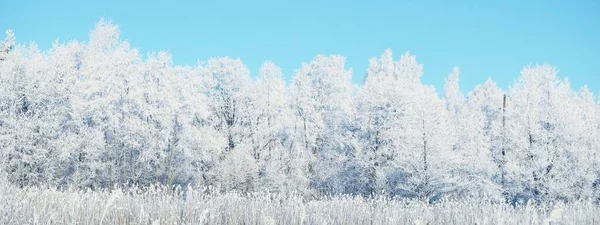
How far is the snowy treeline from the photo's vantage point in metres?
22.2

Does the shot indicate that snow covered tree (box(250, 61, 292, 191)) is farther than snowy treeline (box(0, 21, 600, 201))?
Yes

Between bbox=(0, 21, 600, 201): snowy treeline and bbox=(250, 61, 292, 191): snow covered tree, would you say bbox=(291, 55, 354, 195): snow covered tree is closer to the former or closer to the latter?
bbox=(0, 21, 600, 201): snowy treeline

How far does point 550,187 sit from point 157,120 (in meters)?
20.8

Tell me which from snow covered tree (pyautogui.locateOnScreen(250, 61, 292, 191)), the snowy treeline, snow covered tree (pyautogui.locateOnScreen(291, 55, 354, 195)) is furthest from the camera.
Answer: snow covered tree (pyautogui.locateOnScreen(291, 55, 354, 195))

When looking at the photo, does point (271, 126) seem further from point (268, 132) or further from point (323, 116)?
point (323, 116)

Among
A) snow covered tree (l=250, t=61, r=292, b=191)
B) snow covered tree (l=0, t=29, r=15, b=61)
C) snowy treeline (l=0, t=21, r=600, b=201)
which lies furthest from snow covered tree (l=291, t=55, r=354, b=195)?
snow covered tree (l=0, t=29, r=15, b=61)

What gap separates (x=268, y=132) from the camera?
30266 millimetres

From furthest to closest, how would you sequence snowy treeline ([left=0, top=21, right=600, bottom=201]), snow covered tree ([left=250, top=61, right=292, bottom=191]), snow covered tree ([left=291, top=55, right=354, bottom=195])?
snow covered tree ([left=291, top=55, right=354, bottom=195])
snow covered tree ([left=250, top=61, right=292, bottom=191])
snowy treeline ([left=0, top=21, right=600, bottom=201])

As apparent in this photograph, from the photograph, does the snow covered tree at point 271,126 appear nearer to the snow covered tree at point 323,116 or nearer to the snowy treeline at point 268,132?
the snowy treeline at point 268,132

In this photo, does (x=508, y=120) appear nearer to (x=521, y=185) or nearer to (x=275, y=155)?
(x=521, y=185)

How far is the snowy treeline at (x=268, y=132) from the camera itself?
73.0ft

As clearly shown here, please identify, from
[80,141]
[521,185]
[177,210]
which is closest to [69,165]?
[80,141]

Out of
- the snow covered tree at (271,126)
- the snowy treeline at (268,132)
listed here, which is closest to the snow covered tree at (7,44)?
the snowy treeline at (268,132)

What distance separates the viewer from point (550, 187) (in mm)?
21219
